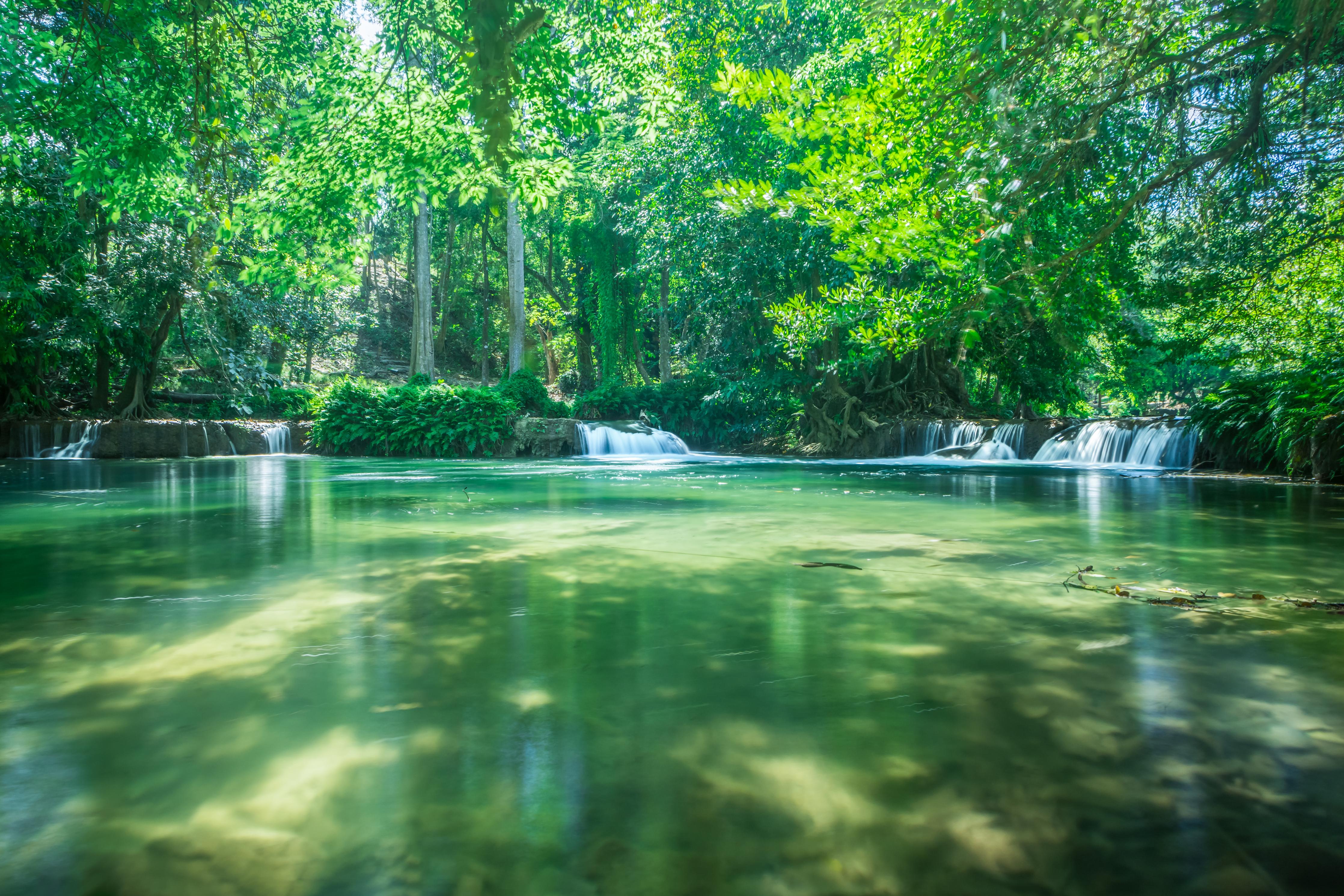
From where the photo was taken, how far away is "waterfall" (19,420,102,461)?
16.8 meters

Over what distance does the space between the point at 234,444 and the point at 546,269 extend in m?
21.2

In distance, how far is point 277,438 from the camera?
67.6 ft

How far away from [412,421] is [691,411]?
8174 millimetres

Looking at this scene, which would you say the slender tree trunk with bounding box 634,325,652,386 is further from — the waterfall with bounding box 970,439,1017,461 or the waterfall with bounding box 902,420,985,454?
the waterfall with bounding box 970,439,1017,461

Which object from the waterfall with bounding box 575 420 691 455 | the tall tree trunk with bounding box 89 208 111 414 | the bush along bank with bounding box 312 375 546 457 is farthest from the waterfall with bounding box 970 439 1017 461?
the tall tree trunk with bounding box 89 208 111 414

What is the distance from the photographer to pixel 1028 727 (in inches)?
75.2

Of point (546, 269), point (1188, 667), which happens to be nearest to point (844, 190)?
point (1188, 667)

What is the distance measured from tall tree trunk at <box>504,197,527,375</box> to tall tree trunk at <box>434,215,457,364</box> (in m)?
11.1

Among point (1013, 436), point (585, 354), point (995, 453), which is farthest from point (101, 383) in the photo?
point (1013, 436)

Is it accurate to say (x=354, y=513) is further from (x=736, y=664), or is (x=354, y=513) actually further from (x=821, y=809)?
(x=821, y=809)

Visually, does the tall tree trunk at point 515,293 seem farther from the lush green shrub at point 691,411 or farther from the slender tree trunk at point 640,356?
the slender tree trunk at point 640,356

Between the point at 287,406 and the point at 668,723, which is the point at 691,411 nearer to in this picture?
the point at 287,406

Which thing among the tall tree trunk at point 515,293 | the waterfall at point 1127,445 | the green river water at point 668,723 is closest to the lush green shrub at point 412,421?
the tall tree trunk at point 515,293

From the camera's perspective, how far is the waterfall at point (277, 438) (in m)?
20.3
